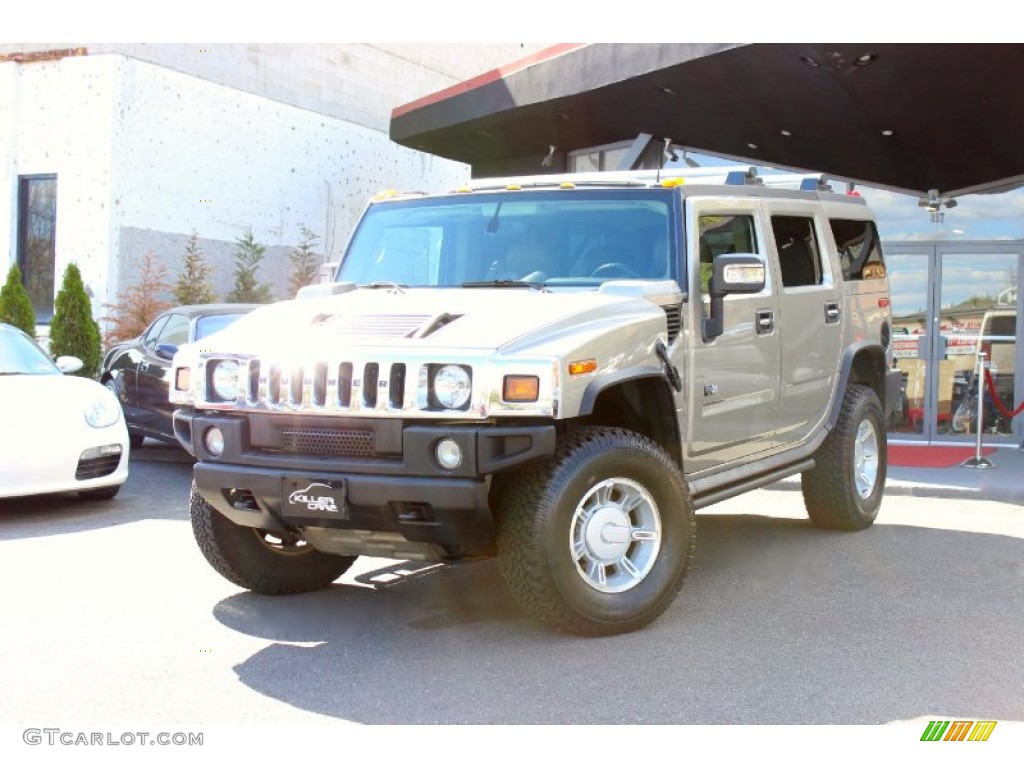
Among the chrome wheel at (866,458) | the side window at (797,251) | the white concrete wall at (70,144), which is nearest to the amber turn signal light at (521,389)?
the side window at (797,251)

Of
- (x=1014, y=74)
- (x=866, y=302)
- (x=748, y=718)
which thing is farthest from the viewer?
(x=1014, y=74)

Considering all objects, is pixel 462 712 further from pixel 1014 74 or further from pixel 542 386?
pixel 1014 74

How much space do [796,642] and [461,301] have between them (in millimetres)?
2127

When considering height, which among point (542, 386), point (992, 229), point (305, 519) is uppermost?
point (992, 229)

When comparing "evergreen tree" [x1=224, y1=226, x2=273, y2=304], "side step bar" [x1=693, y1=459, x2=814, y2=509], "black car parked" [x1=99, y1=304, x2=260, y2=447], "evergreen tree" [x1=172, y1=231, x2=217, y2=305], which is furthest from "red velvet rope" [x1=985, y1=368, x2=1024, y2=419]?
"evergreen tree" [x1=224, y1=226, x2=273, y2=304]

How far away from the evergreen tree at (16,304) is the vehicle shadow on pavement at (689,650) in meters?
11.9

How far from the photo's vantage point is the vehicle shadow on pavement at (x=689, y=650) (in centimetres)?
423

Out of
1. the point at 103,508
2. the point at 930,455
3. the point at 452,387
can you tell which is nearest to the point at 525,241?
the point at 452,387

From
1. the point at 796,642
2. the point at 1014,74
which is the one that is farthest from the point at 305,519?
the point at 1014,74

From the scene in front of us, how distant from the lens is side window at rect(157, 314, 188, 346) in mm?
10914

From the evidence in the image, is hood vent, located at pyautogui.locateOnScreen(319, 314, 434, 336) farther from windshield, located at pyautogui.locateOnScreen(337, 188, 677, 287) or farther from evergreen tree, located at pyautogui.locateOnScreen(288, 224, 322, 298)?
evergreen tree, located at pyautogui.locateOnScreen(288, 224, 322, 298)

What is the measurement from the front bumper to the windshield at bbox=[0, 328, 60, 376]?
14.5 feet

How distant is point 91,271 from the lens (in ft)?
56.5

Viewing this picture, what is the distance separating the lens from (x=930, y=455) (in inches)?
515
